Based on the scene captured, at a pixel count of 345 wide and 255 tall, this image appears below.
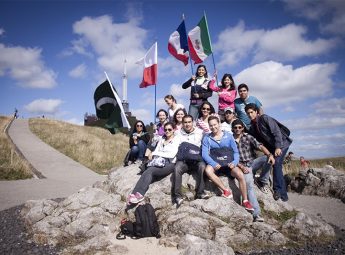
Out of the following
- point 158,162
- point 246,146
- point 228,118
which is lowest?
point 158,162

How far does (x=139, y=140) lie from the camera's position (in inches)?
372

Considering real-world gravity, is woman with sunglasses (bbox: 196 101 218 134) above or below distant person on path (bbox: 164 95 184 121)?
below

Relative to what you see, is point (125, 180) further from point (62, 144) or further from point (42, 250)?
point (62, 144)

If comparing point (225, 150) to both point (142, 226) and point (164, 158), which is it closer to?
point (164, 158)

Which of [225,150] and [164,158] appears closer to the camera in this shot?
[225,150]

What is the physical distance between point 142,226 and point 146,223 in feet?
0.36

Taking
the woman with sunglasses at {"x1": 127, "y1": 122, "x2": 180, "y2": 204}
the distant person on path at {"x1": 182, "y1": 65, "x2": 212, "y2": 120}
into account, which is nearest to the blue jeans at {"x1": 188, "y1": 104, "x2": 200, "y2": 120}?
the distant person on path at {"x1": 182, "y1": 65, "x2": 212, "y2": 120}

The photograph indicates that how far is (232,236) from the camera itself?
6.21 metres

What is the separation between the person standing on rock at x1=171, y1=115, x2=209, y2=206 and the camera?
7043 millimetres

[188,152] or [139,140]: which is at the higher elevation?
[139,140]

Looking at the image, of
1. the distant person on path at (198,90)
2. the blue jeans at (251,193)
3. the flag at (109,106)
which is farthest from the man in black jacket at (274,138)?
the flag at (109,106)

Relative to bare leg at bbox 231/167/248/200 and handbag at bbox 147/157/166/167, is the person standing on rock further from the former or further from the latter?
bare leg at bbox 231/167/248/200

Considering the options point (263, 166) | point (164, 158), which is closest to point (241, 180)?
point (263, 166)

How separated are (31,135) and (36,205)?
2153 cm
